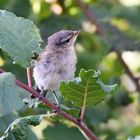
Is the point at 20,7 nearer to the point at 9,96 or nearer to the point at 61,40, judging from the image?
the point at 61,40

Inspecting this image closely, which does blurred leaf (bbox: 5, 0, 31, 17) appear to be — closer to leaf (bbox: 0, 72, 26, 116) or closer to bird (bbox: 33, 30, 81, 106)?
bird (bbox: 33, 30, 81, 106)

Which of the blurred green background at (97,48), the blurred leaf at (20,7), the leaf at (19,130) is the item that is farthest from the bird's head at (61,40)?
the blurred leaf at (20,7)

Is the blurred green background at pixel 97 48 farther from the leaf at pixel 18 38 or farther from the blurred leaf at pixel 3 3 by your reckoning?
the leaf at pixel 18 38

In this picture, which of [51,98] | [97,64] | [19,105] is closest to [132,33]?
[97,64]

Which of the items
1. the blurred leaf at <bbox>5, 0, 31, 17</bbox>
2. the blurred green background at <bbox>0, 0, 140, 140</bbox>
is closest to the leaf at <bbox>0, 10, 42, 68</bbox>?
the blurred green background at <bbox>0, 0, 140, 140</bbox>

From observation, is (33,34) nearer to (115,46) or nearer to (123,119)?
(115,46)

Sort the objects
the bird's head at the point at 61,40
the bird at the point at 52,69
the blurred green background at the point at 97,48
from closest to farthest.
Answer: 1. the bird at the point at 52,69
2. the bird's head at the point at 61,40
3. the blurred green background at the point at 97,48

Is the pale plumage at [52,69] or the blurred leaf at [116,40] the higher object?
the pale plumage at [52,69]
